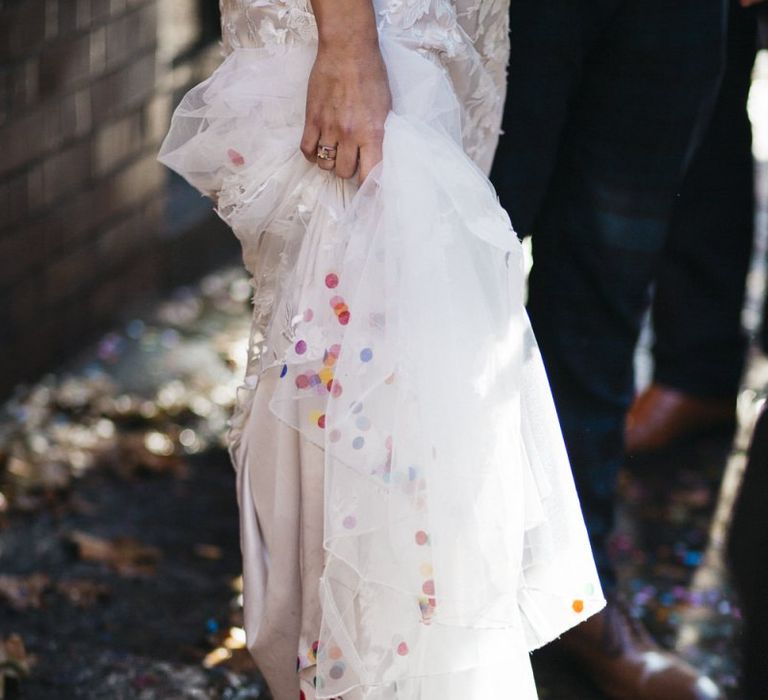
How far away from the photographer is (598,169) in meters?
2.05

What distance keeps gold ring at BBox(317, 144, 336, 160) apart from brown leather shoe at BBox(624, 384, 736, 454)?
1883 mm

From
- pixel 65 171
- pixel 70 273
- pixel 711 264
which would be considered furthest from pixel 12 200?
pixel 711 264

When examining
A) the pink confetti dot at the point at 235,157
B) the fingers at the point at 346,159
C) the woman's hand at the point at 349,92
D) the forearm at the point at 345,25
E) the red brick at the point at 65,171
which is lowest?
the red brick at the point at 65,171

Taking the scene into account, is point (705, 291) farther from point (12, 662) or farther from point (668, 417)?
point (12, 662)

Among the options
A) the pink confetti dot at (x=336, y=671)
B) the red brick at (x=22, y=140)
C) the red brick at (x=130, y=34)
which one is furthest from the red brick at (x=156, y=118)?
the pink confetti dot at (x=336, y=671)

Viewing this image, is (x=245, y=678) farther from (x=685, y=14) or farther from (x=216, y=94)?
(x=685, y=14)

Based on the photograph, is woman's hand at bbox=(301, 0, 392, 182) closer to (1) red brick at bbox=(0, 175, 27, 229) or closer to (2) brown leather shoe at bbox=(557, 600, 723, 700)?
(2) brown leather shoe at bbox=(557, 600, 723, 700)

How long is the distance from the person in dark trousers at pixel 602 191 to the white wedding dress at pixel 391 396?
0.95 feet

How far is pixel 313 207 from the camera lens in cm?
157

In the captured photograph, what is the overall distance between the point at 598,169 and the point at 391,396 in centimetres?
80

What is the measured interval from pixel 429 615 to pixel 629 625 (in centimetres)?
89

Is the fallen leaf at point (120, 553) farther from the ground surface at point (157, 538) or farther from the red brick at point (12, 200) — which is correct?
the red brick at point (12, 200)

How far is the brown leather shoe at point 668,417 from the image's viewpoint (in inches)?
126

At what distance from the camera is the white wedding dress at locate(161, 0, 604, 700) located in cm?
145
